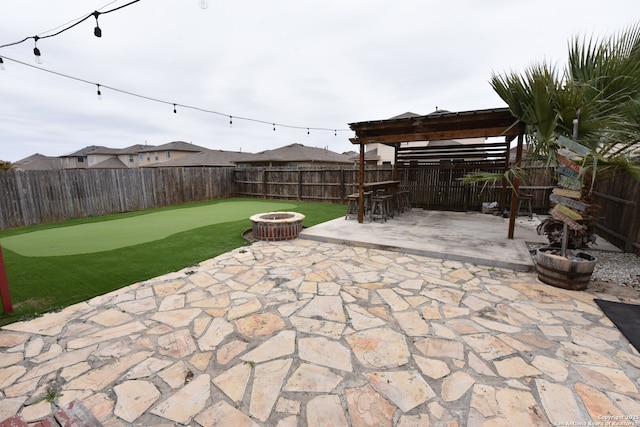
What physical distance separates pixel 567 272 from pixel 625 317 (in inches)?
26.3

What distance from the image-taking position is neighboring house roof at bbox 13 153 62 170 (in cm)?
3366

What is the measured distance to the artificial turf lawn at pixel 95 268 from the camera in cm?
306

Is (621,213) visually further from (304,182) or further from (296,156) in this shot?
(296,156)

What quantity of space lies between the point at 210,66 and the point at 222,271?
10637 millimetres

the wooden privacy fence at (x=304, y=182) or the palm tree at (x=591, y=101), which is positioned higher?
the palm tree at (x=591, y=101)

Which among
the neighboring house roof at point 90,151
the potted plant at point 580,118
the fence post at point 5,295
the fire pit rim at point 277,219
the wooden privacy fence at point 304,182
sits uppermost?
the neighboring house roof at point 90,151

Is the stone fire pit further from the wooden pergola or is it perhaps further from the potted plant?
the potted plant

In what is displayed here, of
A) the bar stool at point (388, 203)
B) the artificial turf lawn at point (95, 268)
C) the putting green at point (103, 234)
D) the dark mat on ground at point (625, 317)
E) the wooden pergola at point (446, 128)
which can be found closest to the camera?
the dark mat on ground at point (625, 317)

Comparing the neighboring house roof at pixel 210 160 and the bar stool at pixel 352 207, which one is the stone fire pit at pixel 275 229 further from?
the neighboring house roof at pixel 210 160

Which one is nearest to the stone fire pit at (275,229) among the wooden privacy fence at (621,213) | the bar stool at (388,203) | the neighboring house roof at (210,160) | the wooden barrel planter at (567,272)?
the bar stool at (388,203)

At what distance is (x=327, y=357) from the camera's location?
2.10 metres

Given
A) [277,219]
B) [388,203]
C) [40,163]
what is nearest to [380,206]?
[388,203]

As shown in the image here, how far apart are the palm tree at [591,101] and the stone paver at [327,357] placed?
1.75m

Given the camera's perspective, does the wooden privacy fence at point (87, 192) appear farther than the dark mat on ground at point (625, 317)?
Yes
